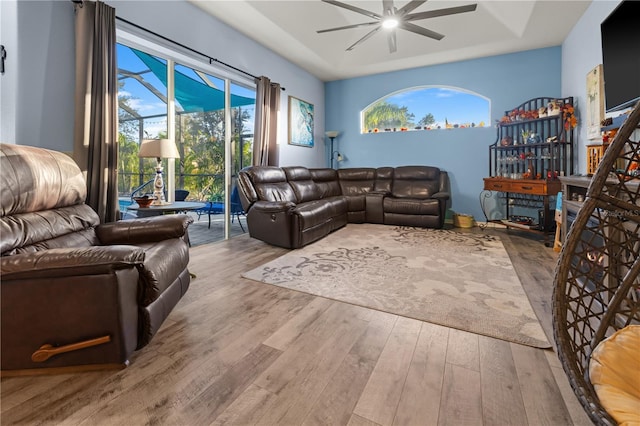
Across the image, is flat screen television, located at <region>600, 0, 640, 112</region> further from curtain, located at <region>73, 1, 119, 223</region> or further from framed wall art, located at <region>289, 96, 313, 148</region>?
framed wall art, located at <region>289, 96, 313, 148</region>

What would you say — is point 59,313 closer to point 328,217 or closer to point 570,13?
point 328,217

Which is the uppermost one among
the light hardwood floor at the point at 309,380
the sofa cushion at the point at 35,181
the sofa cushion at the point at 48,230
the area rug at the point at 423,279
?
the sofa cushion at the point at 35,181

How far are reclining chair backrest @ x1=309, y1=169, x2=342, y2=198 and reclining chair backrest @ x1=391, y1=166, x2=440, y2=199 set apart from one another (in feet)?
3.45

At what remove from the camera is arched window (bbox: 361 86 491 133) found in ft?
17.5

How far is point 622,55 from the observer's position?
2.19m

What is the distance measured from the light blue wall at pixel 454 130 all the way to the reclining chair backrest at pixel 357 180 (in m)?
0.51

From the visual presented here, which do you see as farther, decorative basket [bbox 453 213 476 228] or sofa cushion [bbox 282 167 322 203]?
decorative basket [bbox 453 213 476 228]

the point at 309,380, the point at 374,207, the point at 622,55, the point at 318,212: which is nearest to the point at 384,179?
the point at 374,207

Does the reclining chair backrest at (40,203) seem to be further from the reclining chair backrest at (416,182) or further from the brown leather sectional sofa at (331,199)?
the reclining chair backrest at (416,182)

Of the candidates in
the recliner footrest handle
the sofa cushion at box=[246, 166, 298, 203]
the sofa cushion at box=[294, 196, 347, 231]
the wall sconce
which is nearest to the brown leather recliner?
the recliner footrest handle

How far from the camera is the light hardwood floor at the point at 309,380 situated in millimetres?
1144

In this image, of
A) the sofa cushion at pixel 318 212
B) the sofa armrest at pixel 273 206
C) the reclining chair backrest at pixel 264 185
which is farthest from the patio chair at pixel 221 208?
the sofa cushion at pixel 318 212

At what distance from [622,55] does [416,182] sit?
10.7 feet

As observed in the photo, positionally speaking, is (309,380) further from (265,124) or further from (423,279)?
(265,124)
